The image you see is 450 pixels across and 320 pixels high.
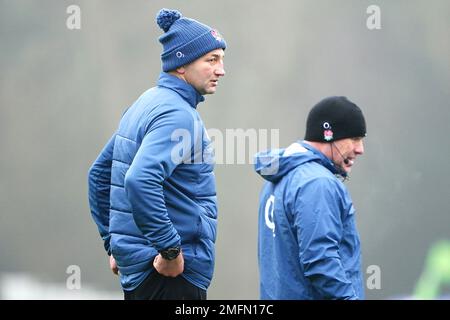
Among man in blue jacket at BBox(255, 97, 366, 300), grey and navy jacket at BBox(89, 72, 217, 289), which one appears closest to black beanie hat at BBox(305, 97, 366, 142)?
man in blue jacket at BBox(255, 97, 366, 300)

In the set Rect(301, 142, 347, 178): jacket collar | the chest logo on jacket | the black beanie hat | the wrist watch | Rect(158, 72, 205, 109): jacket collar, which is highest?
Rect(158, 72, 205, 109): jacket collar

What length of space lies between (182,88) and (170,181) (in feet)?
1.40

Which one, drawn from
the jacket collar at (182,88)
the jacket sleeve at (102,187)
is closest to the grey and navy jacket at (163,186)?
the jacket collar at (182,88)

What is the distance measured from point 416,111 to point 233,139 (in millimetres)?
1147

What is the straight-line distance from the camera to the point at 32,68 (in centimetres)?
614

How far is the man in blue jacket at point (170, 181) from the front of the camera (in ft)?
12.6

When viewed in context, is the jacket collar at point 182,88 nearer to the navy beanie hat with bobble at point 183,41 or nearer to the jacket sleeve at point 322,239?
the navy beanie hat with bobble at point 183,41

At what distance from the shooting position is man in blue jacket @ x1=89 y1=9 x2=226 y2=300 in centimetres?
383

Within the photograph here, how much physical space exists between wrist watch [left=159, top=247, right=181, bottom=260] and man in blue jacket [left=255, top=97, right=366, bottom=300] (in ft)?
1.14

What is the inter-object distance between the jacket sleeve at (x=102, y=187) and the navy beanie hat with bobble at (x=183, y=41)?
48 cm

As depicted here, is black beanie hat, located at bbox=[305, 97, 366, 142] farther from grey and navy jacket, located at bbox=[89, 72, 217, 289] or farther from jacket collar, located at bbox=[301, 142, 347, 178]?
grey and navy jacket, located at bbox=[89, 72, 217, 289]

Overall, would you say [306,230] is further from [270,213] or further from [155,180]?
[155,180]

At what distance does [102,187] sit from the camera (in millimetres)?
4441
